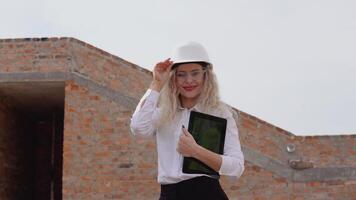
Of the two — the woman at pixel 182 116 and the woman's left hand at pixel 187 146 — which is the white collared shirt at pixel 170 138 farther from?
the woman's left hand at pixel 187 146

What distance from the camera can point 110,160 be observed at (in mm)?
9734

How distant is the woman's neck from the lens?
277 cm

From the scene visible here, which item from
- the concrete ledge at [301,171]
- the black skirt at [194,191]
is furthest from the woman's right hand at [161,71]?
the concrete ledge at [301,171]

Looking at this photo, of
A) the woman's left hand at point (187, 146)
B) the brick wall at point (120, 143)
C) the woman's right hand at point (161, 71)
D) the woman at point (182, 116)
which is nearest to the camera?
the woman's left hand at point (187, 146)

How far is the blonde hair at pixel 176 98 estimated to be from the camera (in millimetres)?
2697

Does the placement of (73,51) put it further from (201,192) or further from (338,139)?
(201,192)

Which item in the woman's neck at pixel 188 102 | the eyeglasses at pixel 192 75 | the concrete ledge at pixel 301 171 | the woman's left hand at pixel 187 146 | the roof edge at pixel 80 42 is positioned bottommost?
the concrete ledge at pixel 301 171

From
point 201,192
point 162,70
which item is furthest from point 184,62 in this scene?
point 201,192

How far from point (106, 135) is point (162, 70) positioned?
7144 mm

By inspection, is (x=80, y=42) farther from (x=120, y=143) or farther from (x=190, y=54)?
(x=190, y=54)

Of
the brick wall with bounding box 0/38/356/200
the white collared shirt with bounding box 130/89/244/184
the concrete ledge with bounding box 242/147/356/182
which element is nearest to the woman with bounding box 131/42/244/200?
the white collared shirt with bounding box 130/89/244/184

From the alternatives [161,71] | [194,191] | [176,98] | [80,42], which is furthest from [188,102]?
[80,42]

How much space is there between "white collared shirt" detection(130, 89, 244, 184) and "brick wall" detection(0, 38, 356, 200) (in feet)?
22.8

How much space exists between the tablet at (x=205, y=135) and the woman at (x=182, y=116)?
3 cm
